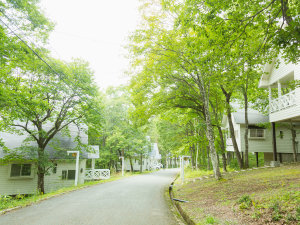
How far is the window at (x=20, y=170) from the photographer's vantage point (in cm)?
1652

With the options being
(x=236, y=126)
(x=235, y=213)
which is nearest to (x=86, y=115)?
(x=235, y=213)

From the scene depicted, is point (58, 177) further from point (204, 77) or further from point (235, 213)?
point (235, 213)

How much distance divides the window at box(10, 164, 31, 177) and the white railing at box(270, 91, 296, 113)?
66.6ft

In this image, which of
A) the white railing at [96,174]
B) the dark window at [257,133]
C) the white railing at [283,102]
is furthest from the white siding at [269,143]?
the white railing at [96,174]

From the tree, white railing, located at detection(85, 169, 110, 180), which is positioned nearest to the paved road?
the tree

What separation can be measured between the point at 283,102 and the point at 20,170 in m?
21.1

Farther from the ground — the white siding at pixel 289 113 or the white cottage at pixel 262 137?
the white siding at pixel 289 113

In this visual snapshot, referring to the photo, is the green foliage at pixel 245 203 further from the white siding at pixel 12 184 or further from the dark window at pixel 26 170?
the dark window at pixel 26 170

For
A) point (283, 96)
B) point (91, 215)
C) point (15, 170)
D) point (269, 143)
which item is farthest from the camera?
point (269, 143)

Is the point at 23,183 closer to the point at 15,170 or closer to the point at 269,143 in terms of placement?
the point at 15,170

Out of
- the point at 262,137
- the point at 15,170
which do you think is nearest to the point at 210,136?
the point at 262,137

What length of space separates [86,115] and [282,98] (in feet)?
44.7

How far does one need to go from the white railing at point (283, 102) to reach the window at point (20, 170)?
2031cm

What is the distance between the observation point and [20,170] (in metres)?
16.8
